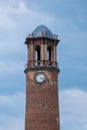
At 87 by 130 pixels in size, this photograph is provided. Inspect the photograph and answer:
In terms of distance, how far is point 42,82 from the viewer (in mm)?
42781

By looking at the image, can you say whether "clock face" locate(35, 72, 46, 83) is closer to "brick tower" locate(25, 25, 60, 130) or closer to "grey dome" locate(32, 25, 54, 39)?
"brick tower" locate(25, 25, 60, 130)

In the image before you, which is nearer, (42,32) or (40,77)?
(40,77)

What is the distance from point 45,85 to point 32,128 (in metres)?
4.63

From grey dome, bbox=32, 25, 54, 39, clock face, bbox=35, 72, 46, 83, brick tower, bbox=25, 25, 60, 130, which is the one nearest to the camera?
brick tower, bbox=25, 25, 60, 130

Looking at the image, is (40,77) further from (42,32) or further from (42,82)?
(42,32)

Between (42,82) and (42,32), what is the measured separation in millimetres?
5511

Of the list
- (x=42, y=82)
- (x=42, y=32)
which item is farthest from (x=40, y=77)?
(x=42, y=32)

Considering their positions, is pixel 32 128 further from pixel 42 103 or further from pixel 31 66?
pixel 31 66

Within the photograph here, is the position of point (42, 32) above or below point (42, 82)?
above

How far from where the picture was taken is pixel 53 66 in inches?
1713

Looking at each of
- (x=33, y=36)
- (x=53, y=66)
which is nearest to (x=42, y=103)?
(x=53, y=66)

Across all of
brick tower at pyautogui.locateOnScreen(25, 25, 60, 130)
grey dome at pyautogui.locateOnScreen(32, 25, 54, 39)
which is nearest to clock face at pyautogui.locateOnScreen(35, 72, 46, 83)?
brick tower at pyautogui.locateOnScreen(25, 25, 60, 130)

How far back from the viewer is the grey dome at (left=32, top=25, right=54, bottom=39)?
4434cm

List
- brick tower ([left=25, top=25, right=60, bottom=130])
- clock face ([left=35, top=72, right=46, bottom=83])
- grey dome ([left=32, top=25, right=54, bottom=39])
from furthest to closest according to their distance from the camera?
grey dome ([left=32, top=25, right=54, bottom=39])
clock face ([left=35, top=72, right=46, bottom=83])
brick tower ([left=25, top=25, right=60, bottom=130])
